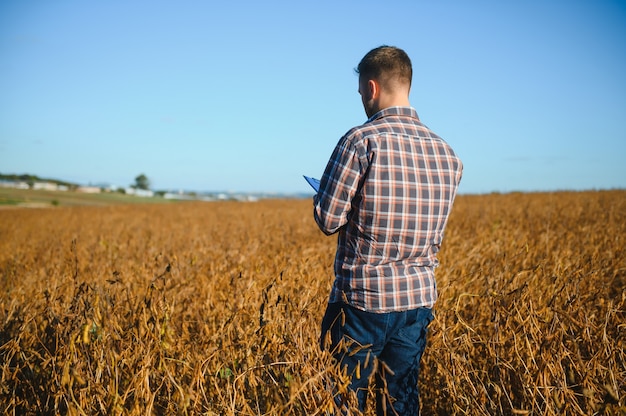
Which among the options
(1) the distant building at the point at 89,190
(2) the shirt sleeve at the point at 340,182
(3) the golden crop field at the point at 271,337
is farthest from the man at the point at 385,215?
(1) the distant building at the point at 89,190

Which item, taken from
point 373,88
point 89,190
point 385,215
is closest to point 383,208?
point 385,215

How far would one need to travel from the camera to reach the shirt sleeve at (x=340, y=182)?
1.66m

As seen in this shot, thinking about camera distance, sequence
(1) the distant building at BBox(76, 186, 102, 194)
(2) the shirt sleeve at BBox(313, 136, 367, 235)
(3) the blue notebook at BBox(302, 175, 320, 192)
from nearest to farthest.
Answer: (2) the shirt sleeve at BBox(313, 136, 367, 235) < (3) the blue notebook at BBox(302, 175, 320, 192) < (1) the distant building at BBox(76, 186, 102, 194)

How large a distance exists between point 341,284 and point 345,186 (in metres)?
0.41

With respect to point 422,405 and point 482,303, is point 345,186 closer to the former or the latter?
point 422,405

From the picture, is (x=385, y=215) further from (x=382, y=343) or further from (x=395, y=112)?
(x=382, y=343)

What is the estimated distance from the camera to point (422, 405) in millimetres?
2758

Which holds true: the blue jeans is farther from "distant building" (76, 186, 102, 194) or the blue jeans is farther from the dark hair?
"distant building" (76, 186, 102, 194)

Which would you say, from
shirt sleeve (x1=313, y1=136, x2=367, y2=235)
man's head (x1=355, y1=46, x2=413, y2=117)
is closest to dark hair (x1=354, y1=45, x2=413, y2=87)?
man's head (x1=355, y1=46, x2=413, y2=117)

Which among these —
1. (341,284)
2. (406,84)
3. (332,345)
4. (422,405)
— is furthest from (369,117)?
(422,405)

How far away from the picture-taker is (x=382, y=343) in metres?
1.82

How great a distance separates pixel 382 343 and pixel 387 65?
1.14 metres

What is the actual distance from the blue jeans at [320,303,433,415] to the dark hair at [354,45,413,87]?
956 millimetres

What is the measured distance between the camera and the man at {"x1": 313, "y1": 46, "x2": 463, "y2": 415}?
5.55 feet
